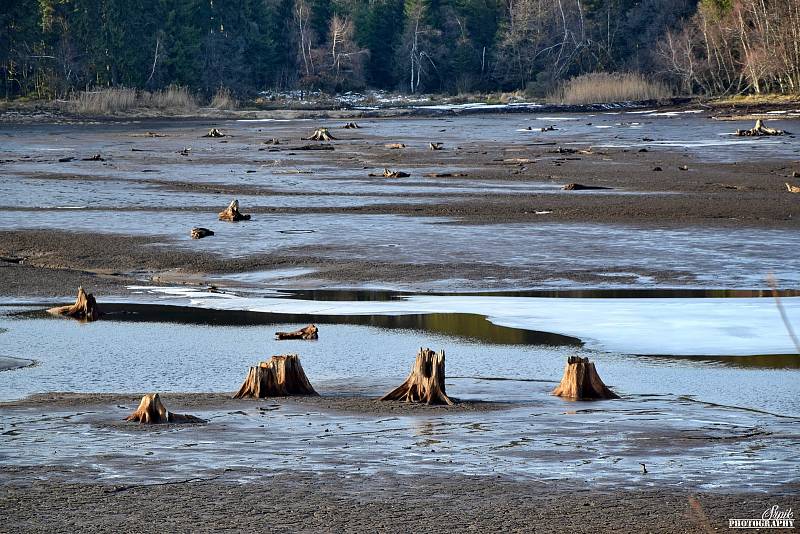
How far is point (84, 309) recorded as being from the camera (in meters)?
14.3

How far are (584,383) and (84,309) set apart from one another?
21.5 ft

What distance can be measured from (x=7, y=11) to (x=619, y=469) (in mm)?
89890

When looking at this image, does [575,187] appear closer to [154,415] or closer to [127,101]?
[154,415]

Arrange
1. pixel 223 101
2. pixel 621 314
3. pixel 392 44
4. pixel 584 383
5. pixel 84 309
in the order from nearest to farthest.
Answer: pixel 584 383 < pixel 621 314 < pixel 84 309 < pixel 223 101 < pixel 392 44

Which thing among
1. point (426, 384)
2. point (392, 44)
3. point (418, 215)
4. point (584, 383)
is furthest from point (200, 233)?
point (392, 44)

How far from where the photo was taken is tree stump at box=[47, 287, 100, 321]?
562 inches

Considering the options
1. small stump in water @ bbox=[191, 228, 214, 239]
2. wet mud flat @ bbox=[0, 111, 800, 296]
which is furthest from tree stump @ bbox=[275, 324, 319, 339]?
small stump in water @ bbox=[191, 228, 214, 239]

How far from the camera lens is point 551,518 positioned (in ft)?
21.7

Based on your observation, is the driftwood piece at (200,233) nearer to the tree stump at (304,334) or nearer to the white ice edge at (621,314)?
the white ice edge at (621,314)

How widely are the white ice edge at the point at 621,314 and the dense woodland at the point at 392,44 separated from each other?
66107 millimetres

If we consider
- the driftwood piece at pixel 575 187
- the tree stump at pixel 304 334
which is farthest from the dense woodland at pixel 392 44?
the tree stump at pixel 304 334

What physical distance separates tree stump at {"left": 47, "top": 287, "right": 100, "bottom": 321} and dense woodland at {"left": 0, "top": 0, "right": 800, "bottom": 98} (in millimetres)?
68461

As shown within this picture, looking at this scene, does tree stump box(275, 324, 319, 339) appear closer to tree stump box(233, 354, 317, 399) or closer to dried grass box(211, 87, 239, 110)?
tree stump box(233, 354, 317, 399)

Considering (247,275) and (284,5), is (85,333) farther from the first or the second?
(284,5)
